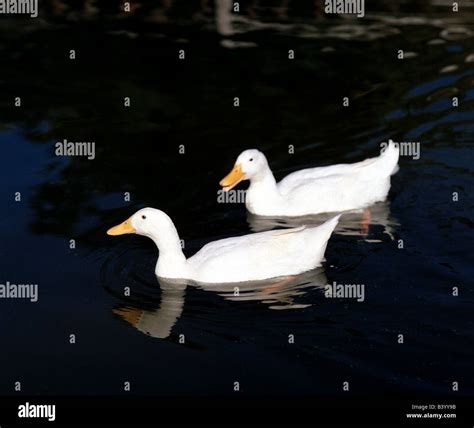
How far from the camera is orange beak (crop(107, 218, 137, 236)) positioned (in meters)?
13.8

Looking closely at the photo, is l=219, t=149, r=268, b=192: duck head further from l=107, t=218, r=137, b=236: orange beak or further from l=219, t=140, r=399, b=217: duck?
l=107, t=218, r=137, b=236: orange beak

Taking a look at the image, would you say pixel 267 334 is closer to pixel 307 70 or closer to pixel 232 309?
pixel 232 309

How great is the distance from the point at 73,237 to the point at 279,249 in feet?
9.56

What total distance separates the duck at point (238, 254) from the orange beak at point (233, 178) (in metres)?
1.86

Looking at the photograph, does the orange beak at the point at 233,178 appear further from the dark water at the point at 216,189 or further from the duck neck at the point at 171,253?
the duck neck at the point at 171,253

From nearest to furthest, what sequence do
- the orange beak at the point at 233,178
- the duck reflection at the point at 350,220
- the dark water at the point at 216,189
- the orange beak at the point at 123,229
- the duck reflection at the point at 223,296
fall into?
1. the dark water at the point at 216,189
2. the duck reflection at the point at 223,296
3. the orange beak at the point at 123,229
4. the duck reflection at the point at 350,220
5. the orange beak at the point at 233,178

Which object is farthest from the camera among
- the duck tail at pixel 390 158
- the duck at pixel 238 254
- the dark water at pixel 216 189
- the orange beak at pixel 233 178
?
the duck tail at pixel 390 158

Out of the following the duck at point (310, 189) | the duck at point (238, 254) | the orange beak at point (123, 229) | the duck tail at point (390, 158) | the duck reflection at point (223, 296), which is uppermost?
the duck tail at point (390, 158)

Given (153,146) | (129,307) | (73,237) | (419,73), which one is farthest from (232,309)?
(419,73)

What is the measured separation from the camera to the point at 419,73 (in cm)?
2053

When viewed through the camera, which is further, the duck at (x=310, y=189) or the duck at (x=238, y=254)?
the duck at (x=310, y=189)

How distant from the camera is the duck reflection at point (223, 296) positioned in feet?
41.8

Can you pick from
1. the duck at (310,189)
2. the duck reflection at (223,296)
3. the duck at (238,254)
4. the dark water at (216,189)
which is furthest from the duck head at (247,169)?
the duck reflection at (223,296)

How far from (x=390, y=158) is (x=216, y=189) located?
2.51m
